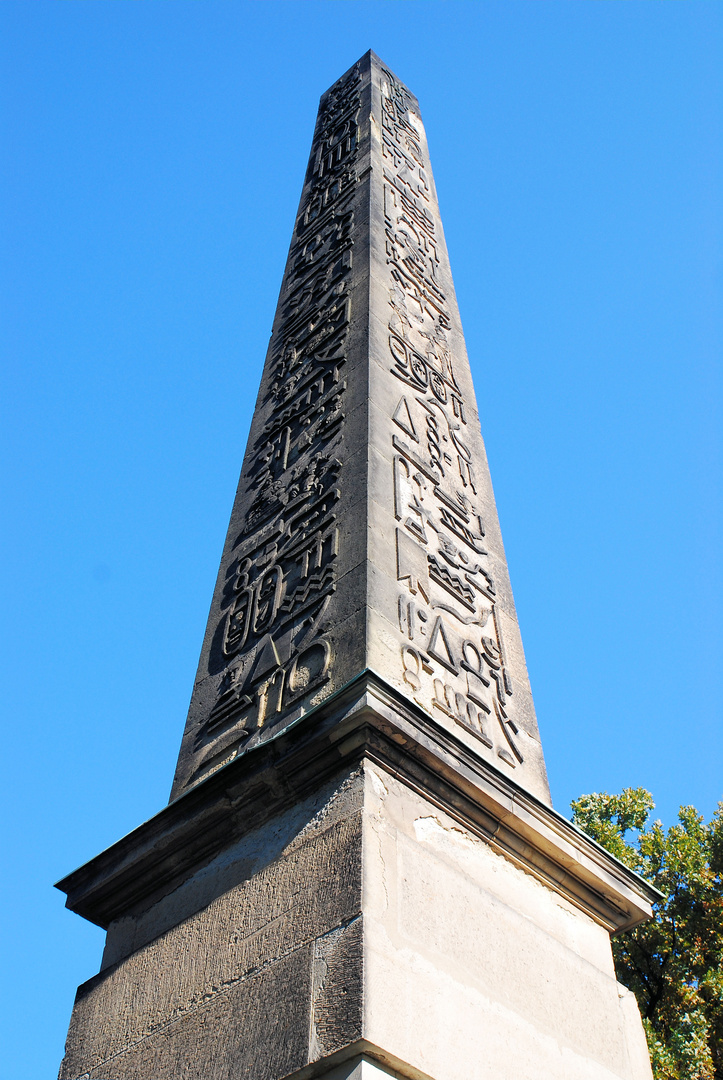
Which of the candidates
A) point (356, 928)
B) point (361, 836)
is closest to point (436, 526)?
point (361, 836)

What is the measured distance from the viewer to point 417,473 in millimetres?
5660

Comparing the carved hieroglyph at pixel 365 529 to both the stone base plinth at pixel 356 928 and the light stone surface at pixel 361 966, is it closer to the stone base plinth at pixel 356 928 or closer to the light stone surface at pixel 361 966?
the stone base plinth at pixel 356 928

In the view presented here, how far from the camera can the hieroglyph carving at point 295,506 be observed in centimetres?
469

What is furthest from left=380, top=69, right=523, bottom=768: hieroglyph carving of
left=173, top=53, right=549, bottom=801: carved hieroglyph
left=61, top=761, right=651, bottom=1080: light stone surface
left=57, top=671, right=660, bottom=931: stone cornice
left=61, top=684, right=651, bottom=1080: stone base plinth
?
left=61, top=761, right=651, bottom=1080: light stone surface

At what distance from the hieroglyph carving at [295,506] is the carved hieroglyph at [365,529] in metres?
0.01

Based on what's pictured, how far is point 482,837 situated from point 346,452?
2.23m

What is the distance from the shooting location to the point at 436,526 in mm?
5473

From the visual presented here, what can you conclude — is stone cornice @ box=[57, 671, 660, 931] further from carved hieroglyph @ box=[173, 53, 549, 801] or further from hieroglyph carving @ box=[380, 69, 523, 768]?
hieroglyph carving @ box=[380, 69, 523, 768]

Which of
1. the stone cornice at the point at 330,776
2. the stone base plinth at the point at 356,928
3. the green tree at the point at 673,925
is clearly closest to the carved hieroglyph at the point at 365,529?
the stone cornice at the point at 330,776

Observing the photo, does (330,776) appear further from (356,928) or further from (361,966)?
(361,966)

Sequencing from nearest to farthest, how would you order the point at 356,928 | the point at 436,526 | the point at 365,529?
the point at 356,928
the point at 365,529
the point at 436,526

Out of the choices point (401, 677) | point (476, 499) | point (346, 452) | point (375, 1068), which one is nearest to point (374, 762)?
point (401, 677)

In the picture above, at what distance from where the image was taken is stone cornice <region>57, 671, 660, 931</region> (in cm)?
378

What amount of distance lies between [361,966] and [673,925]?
29.9 ft
